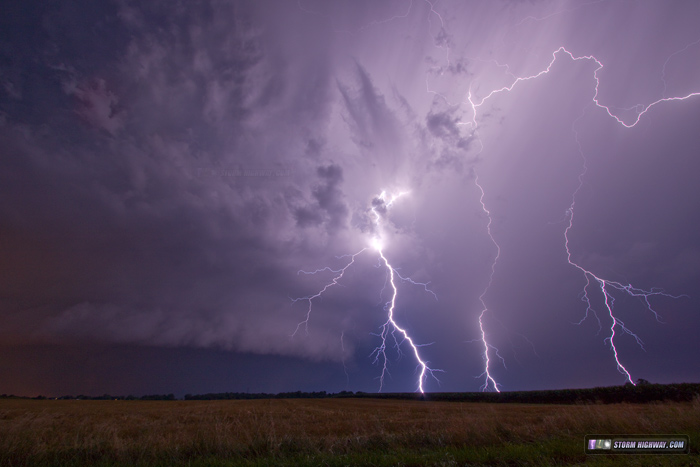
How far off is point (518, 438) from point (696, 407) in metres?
5.93

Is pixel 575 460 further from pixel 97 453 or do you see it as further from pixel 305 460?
pixel 97 453

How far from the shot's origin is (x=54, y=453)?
18.1 ft

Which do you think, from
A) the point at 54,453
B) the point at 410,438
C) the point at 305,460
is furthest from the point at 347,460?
the point at 54,453

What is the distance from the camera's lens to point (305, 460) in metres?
4.73

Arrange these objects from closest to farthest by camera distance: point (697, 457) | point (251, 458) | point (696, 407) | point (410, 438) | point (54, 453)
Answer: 1. point (697, 457)
2. point (251, 458)
3. point (54, 453)
4. point (410, 438)
5. point (696, 407)

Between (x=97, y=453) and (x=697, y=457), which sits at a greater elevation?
(x=697, y=457)

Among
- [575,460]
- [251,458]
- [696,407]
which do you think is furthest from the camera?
[696,407]

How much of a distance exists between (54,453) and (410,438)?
22.7 ft

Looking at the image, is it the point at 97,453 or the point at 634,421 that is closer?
the point at 97,453

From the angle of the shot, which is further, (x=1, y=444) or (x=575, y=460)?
(x=1, y=444)

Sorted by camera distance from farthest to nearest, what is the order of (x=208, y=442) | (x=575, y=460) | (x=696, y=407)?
(x=696, y=407) → (x=208, y=442) → (x=575, y=460)

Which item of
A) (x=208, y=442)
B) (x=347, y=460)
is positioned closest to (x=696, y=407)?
(x=347, y=460)

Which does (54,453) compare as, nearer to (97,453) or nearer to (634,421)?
(97,453)

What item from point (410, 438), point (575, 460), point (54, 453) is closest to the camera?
point (575, 460)
